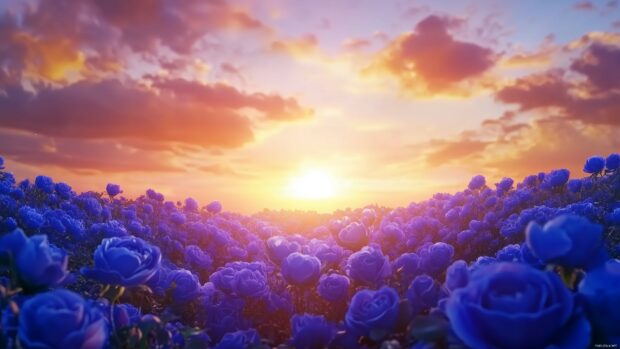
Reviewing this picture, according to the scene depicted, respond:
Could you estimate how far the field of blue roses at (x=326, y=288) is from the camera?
1751 millimetres

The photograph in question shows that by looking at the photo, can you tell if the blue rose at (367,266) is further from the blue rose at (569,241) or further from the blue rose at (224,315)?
the blue rose at (569,241)

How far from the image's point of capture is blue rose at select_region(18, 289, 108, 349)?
73.8 inches

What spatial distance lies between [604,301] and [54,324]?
196 centimetres

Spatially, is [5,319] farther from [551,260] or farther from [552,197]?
[552,197]

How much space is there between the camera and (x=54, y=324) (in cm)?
188

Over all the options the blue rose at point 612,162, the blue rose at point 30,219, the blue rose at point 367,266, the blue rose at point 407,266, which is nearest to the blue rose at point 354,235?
the blue rose at point 407,266

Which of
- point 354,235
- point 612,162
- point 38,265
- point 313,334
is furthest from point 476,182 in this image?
point 38,265

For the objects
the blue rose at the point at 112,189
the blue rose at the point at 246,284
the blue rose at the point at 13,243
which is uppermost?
the blue rose at the point at 112,189

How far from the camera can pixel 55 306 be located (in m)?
1.92

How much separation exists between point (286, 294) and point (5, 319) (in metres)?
2.84

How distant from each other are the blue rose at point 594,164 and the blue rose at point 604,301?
8479 millimetres

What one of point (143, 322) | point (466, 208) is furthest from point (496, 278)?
point (466, 208)

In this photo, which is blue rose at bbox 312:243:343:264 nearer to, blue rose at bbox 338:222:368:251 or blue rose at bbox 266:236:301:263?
blue rose at bbox 266:236:301:263

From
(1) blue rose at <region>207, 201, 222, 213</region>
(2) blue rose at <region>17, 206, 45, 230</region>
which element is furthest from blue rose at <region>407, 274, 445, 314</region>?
(1) blue rose at <region>207, 201, 222, 213</region>
